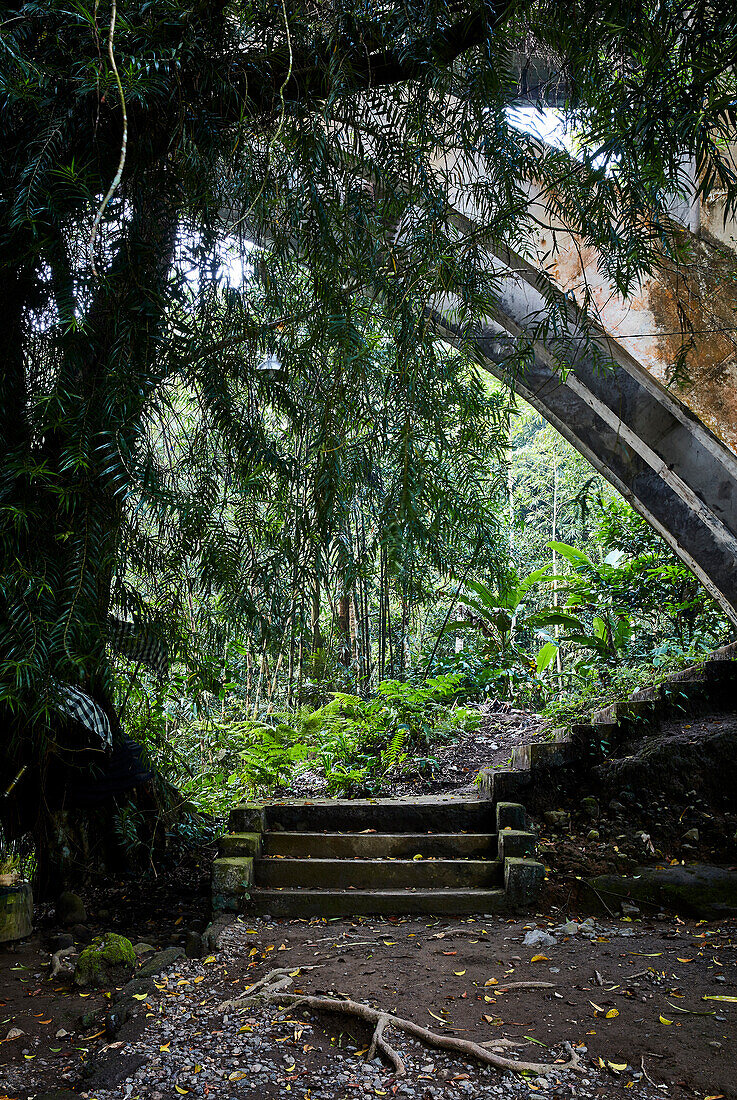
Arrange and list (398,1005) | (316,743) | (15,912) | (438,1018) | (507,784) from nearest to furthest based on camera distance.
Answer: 1. (438,1018)
2. (398,1005)
3. (15,912)
4. (507,784)
5. (316,743)

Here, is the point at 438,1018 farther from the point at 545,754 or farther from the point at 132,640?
the point at 545,754

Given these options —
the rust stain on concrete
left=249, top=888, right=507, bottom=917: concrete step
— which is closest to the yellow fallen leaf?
left=249, top=888, right=507, bottom=917: concrete step

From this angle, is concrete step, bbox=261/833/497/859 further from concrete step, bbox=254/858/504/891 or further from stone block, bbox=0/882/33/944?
stone block, bbox=0/882/33/944

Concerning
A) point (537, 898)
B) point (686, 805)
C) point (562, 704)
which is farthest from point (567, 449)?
point (537, 898)

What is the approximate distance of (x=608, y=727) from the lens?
17.4ft

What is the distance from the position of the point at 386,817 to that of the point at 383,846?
28 cm

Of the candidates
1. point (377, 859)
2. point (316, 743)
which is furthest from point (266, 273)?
point (316, 743)

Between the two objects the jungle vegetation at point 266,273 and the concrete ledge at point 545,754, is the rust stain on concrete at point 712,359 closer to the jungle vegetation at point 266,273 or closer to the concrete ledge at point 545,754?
the concrete ledge at point 545,754

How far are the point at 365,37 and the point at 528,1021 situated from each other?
3639 mm

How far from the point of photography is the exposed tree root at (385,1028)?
2426 mm

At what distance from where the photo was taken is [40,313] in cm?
269

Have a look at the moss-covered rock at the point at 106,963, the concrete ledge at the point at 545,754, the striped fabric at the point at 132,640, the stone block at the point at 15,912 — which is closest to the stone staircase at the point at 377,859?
the concrete ledge at the point at 545,754

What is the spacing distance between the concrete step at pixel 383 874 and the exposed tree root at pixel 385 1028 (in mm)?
1181

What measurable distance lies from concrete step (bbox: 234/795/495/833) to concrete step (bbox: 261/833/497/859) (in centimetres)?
20
